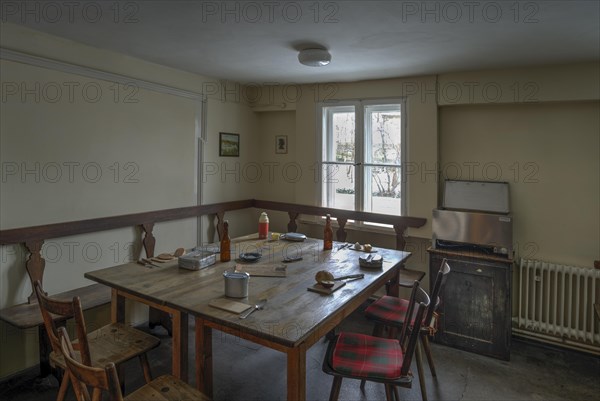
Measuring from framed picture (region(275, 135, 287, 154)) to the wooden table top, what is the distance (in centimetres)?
211

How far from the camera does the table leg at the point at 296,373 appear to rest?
147 centimetres

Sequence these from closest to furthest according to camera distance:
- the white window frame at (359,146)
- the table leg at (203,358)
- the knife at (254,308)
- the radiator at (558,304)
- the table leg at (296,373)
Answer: the table leg at (296,373) < the knife at (254,308) < the table leg at (203,358) < the radiator at (558,304) < the white window frame at (359,146)

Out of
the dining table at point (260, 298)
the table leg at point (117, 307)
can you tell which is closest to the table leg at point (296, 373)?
the dining table at point (260, 298)

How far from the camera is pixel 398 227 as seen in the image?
12.0 ft

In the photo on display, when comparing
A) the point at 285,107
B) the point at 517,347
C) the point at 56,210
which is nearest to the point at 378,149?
the point at 285,107

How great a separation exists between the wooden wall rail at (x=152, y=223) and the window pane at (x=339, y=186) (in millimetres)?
133

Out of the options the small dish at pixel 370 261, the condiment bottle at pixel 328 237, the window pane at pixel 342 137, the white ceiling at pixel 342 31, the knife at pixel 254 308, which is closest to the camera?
the knife at pixel 254 308

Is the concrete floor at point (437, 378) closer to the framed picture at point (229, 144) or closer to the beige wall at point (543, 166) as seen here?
the beige wall at point (543, 166)

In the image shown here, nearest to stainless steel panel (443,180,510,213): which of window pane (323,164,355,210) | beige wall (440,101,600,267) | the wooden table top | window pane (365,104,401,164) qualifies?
beige wall (440,101,600,267)

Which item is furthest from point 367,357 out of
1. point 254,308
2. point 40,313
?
point 40,313

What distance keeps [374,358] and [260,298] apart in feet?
2.16

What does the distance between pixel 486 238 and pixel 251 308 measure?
2.22 metres

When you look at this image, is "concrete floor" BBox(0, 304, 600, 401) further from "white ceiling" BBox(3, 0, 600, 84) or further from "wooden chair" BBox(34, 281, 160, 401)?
"white ceiling" BBox(3, 0, 600, 84)

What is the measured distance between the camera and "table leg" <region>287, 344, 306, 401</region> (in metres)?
1.47
